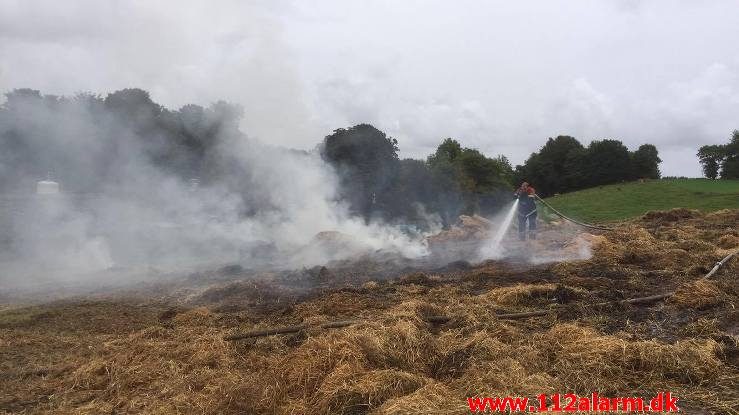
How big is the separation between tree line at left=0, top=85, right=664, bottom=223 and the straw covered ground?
31.7 ft

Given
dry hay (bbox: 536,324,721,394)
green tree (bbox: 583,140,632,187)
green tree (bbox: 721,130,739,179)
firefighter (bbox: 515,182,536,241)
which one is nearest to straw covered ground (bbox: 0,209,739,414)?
dry hay (bbox: 536,324,721,394)

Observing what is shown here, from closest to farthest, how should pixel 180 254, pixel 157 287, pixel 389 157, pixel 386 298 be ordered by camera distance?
pixel 386 298 → pixel 157 287 → pixel 180 254 → pixel 389 157

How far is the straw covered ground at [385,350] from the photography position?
4441mm

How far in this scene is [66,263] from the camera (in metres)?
16.1

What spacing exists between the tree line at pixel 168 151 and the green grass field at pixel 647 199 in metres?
9.57

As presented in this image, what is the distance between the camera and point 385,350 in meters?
5.21

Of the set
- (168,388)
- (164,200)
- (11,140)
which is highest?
(11,140)

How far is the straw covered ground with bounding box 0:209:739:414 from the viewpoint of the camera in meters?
4.44

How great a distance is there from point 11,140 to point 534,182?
62.6 m

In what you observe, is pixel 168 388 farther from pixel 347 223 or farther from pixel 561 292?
pixel 347 223

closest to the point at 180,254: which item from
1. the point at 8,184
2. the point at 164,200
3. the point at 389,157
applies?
the point at 164,200

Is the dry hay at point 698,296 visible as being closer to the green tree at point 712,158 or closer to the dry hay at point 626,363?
the dry hay at point 626,363

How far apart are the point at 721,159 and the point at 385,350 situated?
72.7 metres

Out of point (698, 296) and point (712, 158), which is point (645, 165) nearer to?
point (712, 158)
